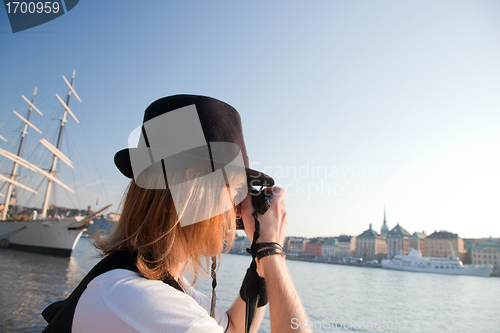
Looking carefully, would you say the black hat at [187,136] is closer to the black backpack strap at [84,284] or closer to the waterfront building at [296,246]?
the black backpack strap at [84,284]

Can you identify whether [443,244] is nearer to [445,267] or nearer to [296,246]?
[445,267]

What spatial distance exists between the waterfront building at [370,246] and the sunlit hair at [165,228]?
94.3 metres

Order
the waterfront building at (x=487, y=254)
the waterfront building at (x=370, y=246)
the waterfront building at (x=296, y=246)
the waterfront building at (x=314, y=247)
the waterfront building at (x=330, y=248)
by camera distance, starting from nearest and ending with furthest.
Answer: the waterfront building at (x=487, y=254) → the waterfront building at (x=370, y=246) → the waterfront building at (x=330, y=248) → the waterfront building at (x=314, y=247) → the waterfront building at (x=296, y=246)

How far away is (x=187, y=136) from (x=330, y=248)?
96.5 m

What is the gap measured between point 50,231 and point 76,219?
324cm

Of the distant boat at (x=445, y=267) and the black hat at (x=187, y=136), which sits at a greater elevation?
the black hat at (x=187, y=136)

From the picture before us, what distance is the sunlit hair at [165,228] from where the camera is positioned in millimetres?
1048

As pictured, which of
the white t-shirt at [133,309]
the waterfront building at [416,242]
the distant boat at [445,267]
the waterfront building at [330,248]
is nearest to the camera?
the white t-shirt at [133,309]

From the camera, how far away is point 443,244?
75.5 metres

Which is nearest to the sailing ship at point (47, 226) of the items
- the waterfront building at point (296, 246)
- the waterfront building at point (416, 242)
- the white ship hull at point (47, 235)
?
the white ship hull at point (47, 235)

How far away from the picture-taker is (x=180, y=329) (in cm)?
76

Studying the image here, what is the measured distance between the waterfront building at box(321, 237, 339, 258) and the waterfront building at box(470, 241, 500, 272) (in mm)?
33271

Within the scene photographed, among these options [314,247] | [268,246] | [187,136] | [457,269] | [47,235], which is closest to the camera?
[187,136]

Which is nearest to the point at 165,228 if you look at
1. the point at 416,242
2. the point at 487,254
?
the point at 487,254
